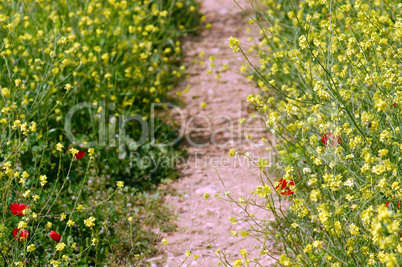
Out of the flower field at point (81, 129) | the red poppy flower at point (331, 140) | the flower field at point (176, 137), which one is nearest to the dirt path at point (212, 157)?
the flower field at point (176, 137)

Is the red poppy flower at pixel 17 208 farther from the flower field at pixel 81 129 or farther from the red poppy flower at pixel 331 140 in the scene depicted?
the red poppy flower at pixel 331 140

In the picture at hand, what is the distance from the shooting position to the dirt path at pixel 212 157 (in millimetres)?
3029

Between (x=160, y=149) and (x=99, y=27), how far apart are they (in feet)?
4.12

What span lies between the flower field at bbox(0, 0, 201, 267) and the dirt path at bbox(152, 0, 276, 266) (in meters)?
0.16

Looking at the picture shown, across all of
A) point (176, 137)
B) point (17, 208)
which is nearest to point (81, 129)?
point (176, 137)

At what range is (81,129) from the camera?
373 cm

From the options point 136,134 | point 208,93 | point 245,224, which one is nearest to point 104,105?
point 136,134

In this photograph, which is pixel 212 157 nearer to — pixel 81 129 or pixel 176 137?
pixel 176 137

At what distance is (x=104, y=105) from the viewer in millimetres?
3773

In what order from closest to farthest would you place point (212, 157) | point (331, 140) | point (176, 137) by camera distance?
1. point (331, 140)
2. point (212, 157)
3. point (176, 137)

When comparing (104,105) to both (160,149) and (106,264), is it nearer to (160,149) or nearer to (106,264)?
(160,149)

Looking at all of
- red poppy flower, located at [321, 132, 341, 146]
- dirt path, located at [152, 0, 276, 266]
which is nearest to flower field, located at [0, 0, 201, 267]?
dirt path, located at [152, 0, 276, 266]

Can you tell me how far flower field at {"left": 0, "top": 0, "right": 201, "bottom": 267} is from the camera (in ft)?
9.20

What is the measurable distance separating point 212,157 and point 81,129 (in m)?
1.07
